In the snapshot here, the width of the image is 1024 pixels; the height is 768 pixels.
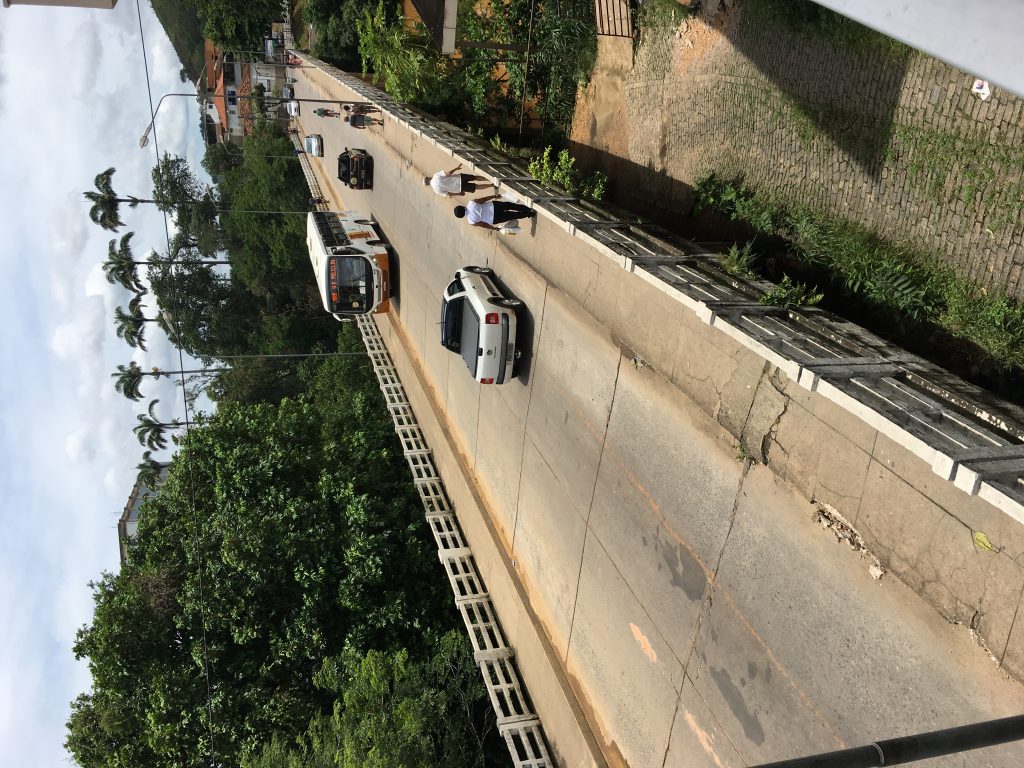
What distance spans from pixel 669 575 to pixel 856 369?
4257mm

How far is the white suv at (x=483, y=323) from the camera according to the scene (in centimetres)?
1200

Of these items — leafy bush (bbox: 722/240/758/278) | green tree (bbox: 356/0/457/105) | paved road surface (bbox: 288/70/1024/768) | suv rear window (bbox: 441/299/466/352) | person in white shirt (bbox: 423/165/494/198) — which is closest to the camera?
paved road surface (bbox: 288/70/1024/768)

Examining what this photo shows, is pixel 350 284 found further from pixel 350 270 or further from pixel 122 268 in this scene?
pixel 122 268

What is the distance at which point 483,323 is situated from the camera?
11898 mm

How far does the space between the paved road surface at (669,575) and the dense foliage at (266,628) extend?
563 centimetres

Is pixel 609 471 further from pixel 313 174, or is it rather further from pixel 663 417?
pixel 313 174

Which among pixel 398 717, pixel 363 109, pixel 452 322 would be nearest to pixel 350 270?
pixel 363 109

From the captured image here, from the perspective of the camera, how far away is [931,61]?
20.5ft

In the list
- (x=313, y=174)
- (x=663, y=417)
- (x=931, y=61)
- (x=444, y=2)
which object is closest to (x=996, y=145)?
(x=931, y=61)

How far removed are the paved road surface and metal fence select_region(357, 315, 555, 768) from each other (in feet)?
1.74

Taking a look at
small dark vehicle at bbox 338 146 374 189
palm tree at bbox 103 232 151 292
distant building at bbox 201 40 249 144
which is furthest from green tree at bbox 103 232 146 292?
small dark vehicle at bbox 338 146 374 189

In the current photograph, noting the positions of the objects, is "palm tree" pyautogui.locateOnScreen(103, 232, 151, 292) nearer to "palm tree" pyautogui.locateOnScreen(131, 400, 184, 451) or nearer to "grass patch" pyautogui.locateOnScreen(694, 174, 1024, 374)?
"palm tree" pyautogui.locateOnScreen(131, 400, 184, 451)

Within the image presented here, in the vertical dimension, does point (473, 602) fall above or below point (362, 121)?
below

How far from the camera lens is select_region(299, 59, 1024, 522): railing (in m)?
4.09
